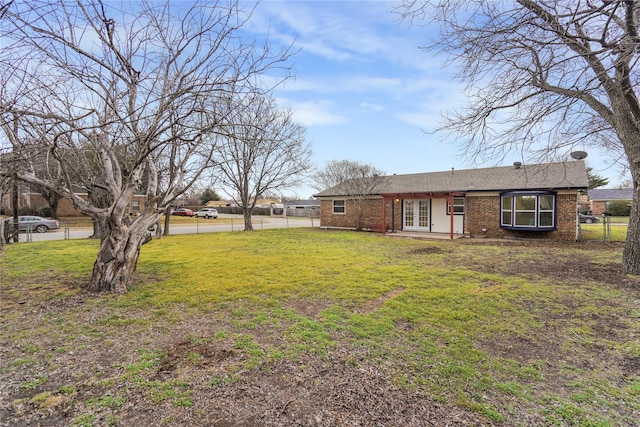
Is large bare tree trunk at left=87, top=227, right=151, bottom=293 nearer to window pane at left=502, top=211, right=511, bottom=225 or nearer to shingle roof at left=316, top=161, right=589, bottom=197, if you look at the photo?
shingle roof at left=316, top=161, right=589, bottom=197

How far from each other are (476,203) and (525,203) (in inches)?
82.5

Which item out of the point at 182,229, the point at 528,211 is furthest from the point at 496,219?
A: the point at 182,229

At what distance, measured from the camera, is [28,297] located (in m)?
5.41

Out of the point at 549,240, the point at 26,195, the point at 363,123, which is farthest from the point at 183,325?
the point at 26,195

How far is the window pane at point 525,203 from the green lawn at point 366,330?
6837 mm

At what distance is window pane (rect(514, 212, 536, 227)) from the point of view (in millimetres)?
13844

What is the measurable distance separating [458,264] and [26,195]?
37.4 metres

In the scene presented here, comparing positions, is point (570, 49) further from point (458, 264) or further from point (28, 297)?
point (28, 297)

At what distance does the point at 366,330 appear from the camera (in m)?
4.04

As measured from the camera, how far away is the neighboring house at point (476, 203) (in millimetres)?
13328

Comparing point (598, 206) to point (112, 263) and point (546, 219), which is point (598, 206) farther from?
point (112, 263)

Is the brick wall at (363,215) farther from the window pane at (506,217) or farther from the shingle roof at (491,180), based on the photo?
the window pane at (506,217)

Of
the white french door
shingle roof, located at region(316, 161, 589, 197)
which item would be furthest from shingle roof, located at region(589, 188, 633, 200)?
the white french door

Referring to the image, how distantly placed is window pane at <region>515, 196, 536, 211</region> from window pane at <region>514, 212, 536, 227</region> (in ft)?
0.74
